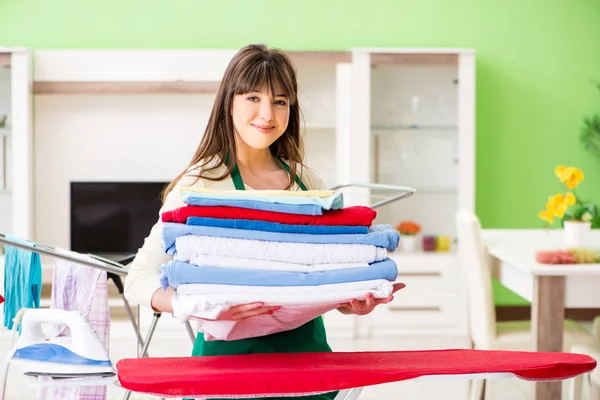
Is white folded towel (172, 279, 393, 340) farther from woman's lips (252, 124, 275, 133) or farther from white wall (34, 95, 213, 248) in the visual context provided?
white wall (34, 95, 213, 248)

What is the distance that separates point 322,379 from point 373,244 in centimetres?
20

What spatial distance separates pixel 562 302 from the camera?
9.12ft

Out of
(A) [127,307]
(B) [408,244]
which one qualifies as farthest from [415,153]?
(A) [127,307]

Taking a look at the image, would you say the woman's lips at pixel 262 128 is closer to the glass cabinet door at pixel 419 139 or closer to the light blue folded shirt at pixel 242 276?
the light blue folded shirt at pixel 242 276

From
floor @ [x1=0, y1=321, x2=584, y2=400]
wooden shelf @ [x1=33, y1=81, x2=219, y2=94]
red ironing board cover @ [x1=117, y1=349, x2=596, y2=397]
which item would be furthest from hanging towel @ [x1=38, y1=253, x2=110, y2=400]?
wooden shelf @ [x1=33, y1=81, x2=219, y2=94]

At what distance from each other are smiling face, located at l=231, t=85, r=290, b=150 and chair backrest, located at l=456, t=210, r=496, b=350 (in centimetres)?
196

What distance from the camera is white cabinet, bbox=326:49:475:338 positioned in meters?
5.21

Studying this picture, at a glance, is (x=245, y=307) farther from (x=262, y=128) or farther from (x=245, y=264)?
(x=262, y=128)

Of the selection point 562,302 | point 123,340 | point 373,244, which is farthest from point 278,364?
point 123,340

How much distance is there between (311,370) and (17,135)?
14.9 ft

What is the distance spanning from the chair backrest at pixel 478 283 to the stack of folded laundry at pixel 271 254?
2.17 metres

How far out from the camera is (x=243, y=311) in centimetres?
104

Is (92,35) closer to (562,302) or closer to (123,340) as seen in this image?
(123,340)

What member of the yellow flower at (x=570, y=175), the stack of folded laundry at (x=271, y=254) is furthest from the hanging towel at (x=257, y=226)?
the yellow flower at (x=570, y=175)
